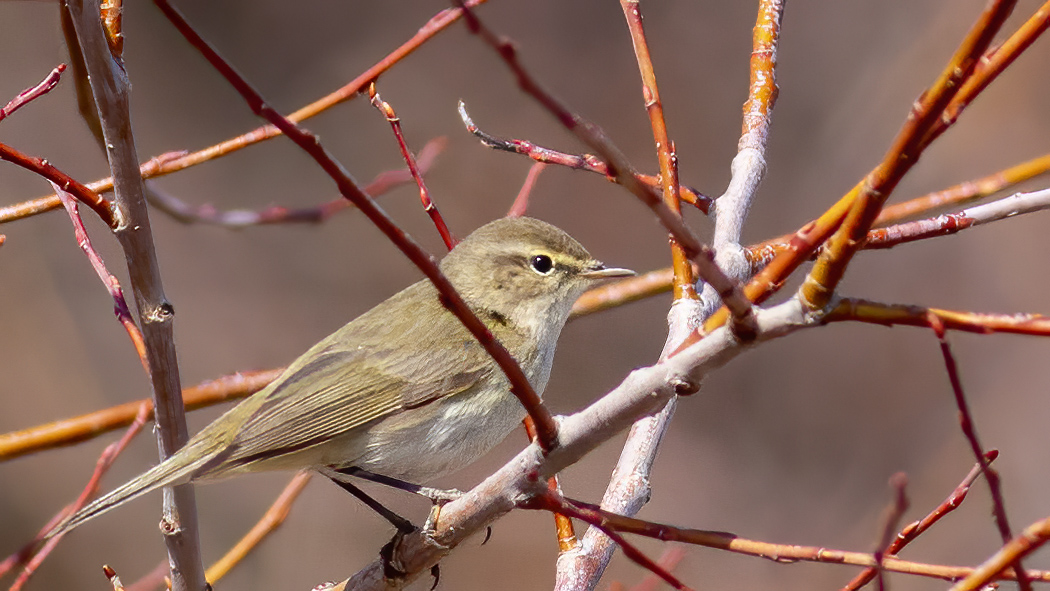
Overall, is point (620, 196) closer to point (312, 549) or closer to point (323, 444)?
point (312, 549)

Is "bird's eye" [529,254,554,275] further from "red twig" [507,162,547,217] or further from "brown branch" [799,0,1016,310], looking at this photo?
"brown branch" [799,0,1016,310]

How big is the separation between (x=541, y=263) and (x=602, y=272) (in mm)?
201

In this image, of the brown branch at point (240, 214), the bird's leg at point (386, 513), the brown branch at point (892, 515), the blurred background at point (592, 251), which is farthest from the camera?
the blurred background at point (592, 251)

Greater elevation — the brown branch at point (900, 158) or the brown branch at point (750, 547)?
the brown branch at point (900, 158)

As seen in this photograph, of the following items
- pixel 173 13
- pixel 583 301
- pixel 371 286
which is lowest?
pixel 173 13

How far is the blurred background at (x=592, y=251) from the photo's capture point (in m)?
5.09

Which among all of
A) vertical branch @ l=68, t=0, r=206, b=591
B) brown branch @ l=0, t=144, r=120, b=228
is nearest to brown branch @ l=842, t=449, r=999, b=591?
vertical branch @ l=68, t=0, r=206, b=591

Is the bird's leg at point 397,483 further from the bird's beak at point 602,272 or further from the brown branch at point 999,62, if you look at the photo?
the brown branch at point 999,62

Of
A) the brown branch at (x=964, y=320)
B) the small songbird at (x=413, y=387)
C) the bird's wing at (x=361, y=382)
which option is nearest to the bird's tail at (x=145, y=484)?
the small songbird at (x=413, y=387)

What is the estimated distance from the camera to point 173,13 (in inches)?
38.3

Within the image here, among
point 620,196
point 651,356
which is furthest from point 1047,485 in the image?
point 620,196

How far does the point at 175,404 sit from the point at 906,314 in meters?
1.28

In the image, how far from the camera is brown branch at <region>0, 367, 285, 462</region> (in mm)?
2295

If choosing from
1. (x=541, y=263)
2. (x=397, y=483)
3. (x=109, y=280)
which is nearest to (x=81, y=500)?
(x=109, y=280)
